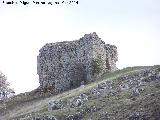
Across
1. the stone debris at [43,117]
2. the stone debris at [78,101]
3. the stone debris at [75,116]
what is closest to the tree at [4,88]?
the stone debris at [78,101]

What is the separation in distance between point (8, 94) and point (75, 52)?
29.0 metres

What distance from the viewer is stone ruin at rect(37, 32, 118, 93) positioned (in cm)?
8441

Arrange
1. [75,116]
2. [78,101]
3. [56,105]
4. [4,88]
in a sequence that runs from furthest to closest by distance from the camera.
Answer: [4,88] → [56,105] → [78,101] → [75,116]

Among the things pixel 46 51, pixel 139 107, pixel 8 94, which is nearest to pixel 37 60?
pixel 46 51

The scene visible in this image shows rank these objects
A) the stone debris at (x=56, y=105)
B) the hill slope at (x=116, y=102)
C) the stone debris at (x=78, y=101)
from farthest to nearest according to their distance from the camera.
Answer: the stone debris at (x=56, y=105), the stone debris at (x=78, y=101), the hill slope at (x=116, y=102)

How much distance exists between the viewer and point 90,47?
84.4m

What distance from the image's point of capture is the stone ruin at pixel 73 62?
84.4m

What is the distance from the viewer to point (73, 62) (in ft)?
284

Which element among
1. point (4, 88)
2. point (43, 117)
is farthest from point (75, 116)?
point (4, 88)

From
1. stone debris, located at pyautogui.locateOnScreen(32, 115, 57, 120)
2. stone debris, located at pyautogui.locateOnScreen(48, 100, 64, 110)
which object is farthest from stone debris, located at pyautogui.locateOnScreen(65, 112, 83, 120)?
stone debris, located at pyautogui.locateOnScreen(48, 100, 64, 110)

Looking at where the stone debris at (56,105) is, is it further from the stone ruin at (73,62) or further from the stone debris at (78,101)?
the stone ruin at (73,62)

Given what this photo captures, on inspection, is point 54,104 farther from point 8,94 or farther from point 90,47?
point 8,94

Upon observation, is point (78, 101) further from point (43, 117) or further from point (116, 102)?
point (116, 102)

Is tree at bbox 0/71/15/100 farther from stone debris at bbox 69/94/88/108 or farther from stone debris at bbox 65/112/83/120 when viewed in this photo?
stone debris at bbox 65/112/83/120
